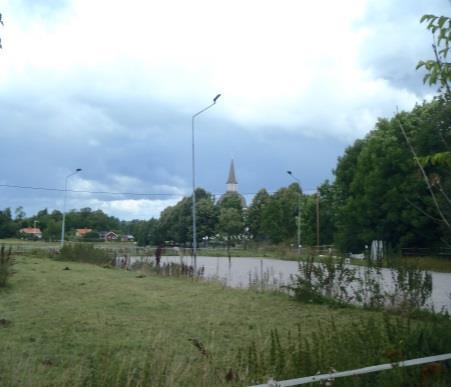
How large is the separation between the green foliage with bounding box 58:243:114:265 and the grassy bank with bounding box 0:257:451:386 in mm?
12309

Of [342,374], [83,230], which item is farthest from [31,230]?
[342,374]

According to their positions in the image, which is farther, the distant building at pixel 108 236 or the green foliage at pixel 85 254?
the distant building at pixel 108 236

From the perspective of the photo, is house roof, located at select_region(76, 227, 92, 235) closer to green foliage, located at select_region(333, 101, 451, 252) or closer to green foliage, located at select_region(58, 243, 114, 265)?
green foliage, located at select_region(333, 101, 451, 252)

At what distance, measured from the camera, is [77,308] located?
12.1 metres

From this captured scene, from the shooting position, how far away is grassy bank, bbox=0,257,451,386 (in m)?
5.06

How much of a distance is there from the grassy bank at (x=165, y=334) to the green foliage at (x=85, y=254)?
12.3m

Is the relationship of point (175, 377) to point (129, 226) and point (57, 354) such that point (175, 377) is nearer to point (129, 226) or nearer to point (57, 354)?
point (57, 354)

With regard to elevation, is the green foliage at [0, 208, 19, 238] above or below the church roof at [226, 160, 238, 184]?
below

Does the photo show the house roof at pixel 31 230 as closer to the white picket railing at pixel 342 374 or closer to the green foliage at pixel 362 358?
the green foliage at pixel 362 358

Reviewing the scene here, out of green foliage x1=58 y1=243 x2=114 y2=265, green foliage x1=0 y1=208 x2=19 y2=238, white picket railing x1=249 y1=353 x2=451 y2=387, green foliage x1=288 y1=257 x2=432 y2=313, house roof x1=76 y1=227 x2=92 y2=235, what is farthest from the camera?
house roof x1=76 y1=227 x2=92 y2=235

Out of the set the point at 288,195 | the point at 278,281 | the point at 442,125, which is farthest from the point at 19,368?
the point at 288,195

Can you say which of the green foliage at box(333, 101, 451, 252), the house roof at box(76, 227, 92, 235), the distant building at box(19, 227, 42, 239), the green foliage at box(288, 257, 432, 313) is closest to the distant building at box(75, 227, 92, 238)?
the house roof at box(76, 227, 92, 235)

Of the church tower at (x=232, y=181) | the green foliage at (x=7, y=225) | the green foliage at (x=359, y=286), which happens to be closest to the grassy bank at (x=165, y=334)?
the green foliage at (x=359, y=286)

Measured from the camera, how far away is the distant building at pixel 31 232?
7406 centimetres
